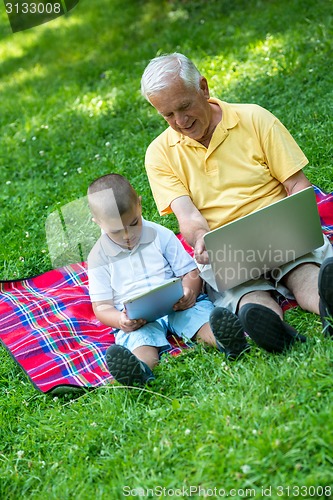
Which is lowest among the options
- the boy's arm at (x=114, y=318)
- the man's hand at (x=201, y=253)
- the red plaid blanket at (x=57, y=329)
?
the red plaid blanket at (x=57, y=329)

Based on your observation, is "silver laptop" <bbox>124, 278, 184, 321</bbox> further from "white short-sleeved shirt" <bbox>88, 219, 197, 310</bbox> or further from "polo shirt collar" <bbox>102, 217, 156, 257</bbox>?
"polo shirt collar" <bbox>102, 217, 156, 257</bbox>

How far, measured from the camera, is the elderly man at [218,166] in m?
3.79

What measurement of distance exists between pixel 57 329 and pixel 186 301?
35.4 inches

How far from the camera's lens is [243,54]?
7.38m

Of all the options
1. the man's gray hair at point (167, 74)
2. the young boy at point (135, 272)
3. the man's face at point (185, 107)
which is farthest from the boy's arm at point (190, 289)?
the man's gray hair at point (167, 74)

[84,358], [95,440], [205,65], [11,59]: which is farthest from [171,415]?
[11,59]

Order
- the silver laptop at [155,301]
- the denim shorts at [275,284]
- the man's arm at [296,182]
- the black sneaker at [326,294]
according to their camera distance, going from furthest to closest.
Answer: the man's arm at [296,182] < the denim shorts at [275,284] < the silver laptop at [155,301] < the black sneaker at [326,294]

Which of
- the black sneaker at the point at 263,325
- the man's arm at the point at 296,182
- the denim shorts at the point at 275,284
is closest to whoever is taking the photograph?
the black sneaker at the point at 263,325

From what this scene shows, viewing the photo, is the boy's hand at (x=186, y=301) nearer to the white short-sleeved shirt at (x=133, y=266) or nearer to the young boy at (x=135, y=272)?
the young boy at (x=135, y=272)

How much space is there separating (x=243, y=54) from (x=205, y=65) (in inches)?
15.2

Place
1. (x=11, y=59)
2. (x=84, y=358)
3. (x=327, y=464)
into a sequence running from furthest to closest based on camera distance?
(x=11, y=59) → (x=84, y=358) → (x=327, y=464)

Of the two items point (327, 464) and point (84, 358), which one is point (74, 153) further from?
point (327, 464)

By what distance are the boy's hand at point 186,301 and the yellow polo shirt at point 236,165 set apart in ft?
1.23

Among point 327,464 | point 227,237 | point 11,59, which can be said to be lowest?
point 11,59
